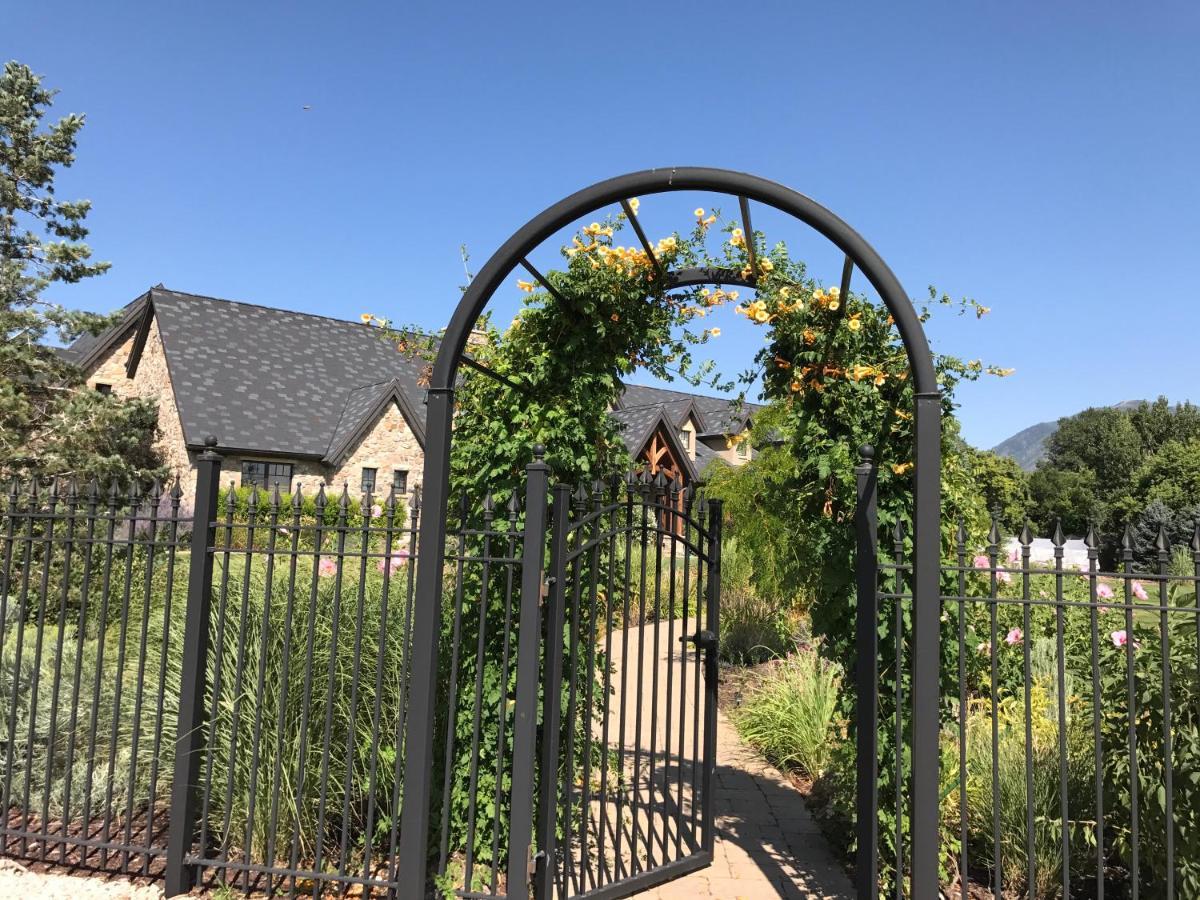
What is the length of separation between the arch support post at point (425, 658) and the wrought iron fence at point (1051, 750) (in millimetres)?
2135

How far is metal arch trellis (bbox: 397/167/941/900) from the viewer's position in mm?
3293

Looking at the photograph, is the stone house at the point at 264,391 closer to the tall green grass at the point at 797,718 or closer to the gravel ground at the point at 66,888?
the tall green grass at the point at 797,718

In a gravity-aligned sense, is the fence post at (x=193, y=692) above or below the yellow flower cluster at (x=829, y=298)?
below

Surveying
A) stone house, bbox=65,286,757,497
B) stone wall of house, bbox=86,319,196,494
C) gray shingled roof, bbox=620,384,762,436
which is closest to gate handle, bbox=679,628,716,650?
stone house, bbox=65,286,757,497

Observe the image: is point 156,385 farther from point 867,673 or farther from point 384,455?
point 867,673

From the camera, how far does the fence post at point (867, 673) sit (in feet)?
11.6

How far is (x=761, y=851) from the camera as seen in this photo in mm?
4723

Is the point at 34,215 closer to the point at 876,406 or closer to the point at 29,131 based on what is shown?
the point at 29,131

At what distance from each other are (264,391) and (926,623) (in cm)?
2074

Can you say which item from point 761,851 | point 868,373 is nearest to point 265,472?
point 761,851

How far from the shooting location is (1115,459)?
53125mm

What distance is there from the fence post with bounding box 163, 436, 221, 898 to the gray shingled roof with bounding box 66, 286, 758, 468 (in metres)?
13.2

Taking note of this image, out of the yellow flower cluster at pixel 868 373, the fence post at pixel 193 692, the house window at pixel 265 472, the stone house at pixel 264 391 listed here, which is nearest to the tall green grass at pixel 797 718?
the yellow flower cluster at pixel 868 373

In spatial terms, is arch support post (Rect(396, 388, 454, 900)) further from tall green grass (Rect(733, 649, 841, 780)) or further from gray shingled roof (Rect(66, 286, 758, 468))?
gray shingled roof (Rect(66, 286, 758, 468))
